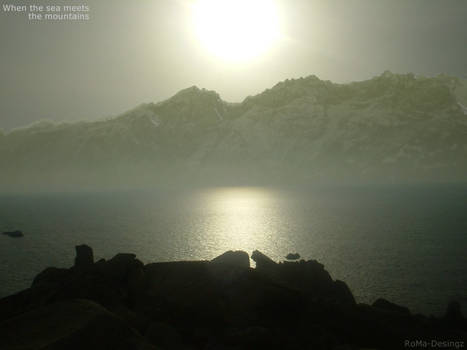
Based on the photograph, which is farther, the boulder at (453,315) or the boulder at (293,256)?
Result: the boulder at (293,256)

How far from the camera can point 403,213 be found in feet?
417

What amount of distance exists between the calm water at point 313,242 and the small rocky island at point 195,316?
1603 cm

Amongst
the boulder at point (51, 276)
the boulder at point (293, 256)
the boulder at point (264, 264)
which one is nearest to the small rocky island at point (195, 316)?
the boulder at point (51, 276)

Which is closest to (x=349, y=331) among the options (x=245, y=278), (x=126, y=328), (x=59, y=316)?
(x=245, y=278)

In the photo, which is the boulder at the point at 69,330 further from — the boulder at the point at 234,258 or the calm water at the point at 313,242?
the calm water at the point at 313,242

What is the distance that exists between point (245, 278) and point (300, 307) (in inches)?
205

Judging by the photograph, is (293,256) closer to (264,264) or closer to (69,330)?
(264,264)

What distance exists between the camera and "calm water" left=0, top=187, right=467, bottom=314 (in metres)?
50.7

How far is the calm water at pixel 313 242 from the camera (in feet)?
166

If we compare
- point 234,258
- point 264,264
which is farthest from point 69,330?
point 264,264

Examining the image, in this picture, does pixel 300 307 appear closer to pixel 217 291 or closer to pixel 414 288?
pixel 217 291

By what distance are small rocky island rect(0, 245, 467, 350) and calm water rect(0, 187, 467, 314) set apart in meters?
16.0

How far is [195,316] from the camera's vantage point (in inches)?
1074

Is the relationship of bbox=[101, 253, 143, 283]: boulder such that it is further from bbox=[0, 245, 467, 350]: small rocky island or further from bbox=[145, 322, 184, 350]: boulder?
bbox=[145, 322, 184, 350]: boulder
